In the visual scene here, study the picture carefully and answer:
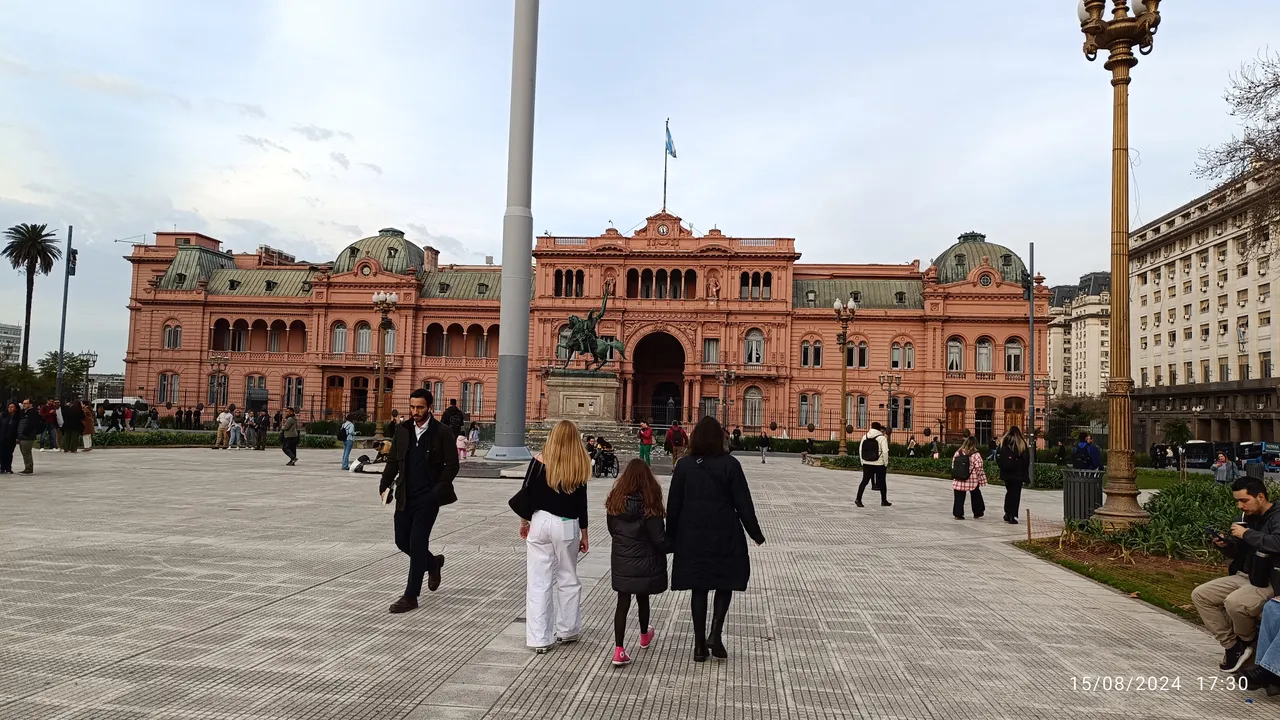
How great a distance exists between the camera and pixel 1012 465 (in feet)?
51.2

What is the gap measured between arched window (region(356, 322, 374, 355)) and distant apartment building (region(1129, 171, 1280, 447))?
57.2m

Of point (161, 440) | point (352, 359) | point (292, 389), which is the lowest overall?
point (161, 440)

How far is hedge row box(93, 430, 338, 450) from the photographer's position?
105 ft

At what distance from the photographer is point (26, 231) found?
58.3 m

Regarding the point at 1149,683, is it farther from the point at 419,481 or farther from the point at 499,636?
the point at 419,481

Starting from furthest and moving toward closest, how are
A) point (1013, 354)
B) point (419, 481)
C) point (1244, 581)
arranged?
point (1013, 354), point (419, 481), point (1244, 581)

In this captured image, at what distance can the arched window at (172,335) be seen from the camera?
65688 millimetres

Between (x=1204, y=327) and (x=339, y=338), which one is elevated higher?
(x=1204, y=327)

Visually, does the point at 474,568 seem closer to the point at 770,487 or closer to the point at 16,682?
the point at 16,682

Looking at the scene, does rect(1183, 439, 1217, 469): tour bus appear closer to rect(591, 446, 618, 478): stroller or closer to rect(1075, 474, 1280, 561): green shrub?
rect(591, 446, 618, 478): stroller

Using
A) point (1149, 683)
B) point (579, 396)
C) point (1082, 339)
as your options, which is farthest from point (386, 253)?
point (1082, 339)

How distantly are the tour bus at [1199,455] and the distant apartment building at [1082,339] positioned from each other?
267 feet

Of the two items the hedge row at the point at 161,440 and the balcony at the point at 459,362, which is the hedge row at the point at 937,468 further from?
the balcony at the point at 459,362

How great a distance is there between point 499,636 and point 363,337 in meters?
61.7
